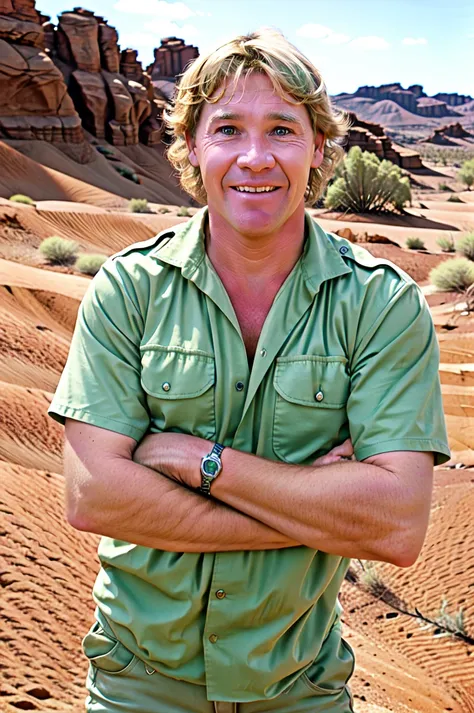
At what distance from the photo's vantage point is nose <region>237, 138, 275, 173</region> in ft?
7.58

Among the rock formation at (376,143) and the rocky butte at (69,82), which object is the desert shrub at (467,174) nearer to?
the rock formation at (376,143)

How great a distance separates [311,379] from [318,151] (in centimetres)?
83

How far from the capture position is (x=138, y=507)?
2270mm

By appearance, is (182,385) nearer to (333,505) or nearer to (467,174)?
(333,505)

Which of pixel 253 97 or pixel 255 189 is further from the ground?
pixel 253 97

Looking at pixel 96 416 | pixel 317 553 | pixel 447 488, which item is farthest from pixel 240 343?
pixel 447 488

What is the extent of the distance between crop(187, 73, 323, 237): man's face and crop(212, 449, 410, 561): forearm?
0.74 m

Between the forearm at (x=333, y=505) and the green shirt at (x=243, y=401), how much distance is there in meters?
0.10

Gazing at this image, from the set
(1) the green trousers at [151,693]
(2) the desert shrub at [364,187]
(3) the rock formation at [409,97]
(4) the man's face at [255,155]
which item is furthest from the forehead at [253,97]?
(3) the rock formation at [409,97]

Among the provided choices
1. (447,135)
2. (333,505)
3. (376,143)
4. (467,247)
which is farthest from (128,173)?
(447,135)

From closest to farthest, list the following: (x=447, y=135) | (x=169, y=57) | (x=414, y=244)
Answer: (x=414, y=244) → (x=169, y=57) → (x=447, y=135)

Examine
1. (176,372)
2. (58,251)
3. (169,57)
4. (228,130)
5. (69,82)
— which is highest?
(169,57)

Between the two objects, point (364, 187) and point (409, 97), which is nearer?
point (364, 187)

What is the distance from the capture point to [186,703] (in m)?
2.26
